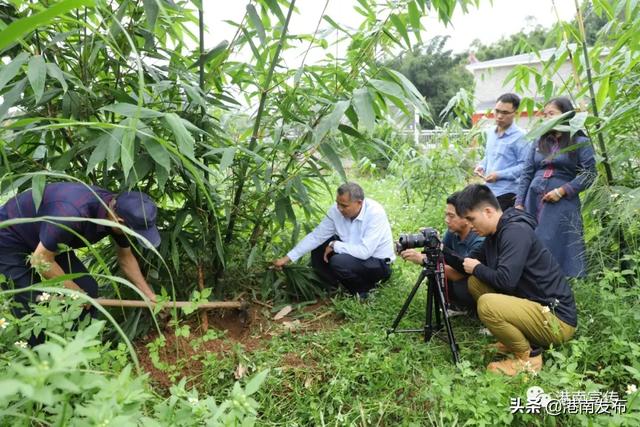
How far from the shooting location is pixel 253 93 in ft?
8.57

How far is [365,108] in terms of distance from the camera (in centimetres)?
196

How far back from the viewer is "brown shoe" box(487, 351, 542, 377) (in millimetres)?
2135

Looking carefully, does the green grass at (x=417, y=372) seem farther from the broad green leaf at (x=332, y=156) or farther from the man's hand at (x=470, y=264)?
the broad green leaf at (x=332, y=156)

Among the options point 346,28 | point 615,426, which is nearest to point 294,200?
point 346,28

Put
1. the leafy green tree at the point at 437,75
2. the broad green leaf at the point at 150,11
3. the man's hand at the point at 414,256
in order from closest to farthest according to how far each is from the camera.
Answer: the broad green leaf at the point at 150,11 < the man's hand at the point at 414,256 < the leafy green tree at the point at 437,75

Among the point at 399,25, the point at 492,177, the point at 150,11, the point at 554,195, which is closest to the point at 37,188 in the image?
the point at 150,11

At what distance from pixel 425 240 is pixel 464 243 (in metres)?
0.71

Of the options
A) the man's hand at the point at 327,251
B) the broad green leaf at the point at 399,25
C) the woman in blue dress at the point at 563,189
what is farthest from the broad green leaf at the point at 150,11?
the woman in blue dress at the point at 563,189

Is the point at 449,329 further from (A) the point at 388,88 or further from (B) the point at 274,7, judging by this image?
(B) the point at 274,7

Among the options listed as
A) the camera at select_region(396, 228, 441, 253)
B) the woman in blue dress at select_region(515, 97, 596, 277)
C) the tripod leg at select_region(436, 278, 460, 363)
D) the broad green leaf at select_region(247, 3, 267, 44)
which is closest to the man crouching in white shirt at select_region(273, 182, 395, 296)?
the camera at select_region(396, 228, 441, 253)

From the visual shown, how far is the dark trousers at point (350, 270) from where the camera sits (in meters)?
3.05

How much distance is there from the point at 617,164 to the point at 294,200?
196cm

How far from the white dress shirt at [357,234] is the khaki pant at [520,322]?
985 mm

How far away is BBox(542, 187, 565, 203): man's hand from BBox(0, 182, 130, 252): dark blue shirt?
8.38 feet
